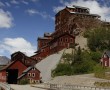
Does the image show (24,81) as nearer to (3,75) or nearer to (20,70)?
(20,70)

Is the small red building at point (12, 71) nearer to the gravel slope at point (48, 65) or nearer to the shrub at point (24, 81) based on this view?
the gravel slope at point (48, 65)

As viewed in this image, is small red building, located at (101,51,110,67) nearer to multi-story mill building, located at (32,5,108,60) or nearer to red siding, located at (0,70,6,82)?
multi-story mill building, located at (32,5,108,60)

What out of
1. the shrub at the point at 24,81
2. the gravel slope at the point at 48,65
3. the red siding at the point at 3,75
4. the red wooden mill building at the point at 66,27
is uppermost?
the red wooden mill building at the point at 66,27

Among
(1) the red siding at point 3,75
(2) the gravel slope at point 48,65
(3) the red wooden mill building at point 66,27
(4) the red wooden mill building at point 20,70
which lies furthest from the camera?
(3) the red wooden mill building at point 66,27

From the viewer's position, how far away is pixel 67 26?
128 metres

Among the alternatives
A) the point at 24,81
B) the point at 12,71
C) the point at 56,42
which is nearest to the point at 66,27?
the point at 56,42

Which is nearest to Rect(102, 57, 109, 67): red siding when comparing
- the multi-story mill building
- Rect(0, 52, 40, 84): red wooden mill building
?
the multi-story mill building

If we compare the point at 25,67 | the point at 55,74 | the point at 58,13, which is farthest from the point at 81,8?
the point at 55,74

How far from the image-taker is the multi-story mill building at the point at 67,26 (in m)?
115

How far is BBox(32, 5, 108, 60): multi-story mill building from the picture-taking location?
11538 cm

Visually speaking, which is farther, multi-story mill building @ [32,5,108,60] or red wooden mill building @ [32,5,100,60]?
multi-story mill building @ [32,5,108,60]

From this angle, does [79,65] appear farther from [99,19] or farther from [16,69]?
[99,19]

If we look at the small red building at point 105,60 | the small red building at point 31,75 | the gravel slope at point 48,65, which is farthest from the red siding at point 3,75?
the small red building at point 105,60

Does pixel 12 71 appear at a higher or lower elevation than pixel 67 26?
lower
